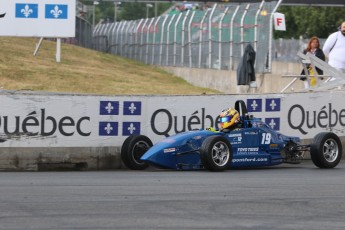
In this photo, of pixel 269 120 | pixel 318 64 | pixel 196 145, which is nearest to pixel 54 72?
pixel 318 64

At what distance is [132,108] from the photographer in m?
17.2

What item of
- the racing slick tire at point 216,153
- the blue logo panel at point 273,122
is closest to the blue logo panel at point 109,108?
the racing slick tire at point 216,153

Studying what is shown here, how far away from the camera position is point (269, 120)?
18469 millimetres

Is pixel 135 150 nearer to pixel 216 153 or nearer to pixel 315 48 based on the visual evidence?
pixel 216 153

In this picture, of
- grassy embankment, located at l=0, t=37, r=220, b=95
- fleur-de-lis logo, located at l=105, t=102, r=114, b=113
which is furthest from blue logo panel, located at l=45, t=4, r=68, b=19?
fleur-de-lis logo, located at l=105, t=102, r=114, b=113

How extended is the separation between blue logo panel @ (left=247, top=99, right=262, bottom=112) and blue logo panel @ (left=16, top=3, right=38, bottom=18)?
12.4m

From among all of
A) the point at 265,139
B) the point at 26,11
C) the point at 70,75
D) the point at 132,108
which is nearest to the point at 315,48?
the point at 265,139

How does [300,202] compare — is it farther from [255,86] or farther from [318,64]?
[255,86]

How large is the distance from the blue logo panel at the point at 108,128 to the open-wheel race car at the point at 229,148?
0.63m

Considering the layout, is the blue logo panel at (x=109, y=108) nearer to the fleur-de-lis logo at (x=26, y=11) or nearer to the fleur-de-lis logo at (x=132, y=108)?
the fleur-de-lis logo at (x=132, y=108)

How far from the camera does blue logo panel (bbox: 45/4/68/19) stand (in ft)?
96.1

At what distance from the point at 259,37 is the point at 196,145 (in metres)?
17.6

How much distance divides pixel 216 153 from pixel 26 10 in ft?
48.2

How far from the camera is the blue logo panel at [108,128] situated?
55.7ft
